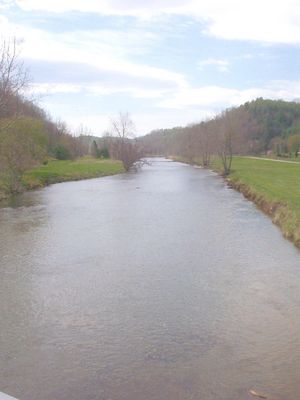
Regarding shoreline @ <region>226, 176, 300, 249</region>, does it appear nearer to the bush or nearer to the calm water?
the calm water

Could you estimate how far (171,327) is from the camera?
8.40m

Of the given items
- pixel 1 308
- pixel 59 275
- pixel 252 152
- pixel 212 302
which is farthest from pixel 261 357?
pixel 252 152

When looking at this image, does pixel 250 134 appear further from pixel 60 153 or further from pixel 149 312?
pixel 149 312

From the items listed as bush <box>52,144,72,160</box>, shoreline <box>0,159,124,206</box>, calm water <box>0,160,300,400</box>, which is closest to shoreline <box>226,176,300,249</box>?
calm water <box>0,160,300,400</box>

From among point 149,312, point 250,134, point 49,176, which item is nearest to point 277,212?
point 149,312

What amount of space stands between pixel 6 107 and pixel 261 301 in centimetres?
1912

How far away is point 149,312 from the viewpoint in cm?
912

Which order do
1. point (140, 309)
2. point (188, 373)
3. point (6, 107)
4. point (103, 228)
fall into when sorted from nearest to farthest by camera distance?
point (188, 373), point (140, 309), point (103, 228), point (6, 107)

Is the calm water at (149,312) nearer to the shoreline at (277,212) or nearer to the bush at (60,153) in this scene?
the shoreline at (277,212)

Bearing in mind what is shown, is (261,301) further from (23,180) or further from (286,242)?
(23,180)

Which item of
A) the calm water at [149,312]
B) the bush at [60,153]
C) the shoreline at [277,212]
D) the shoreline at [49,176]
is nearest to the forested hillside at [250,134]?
the shoreline at [49,176]

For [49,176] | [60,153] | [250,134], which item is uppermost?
[250,134]

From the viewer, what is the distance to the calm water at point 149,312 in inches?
256

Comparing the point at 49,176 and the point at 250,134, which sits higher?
the point at 250,134
